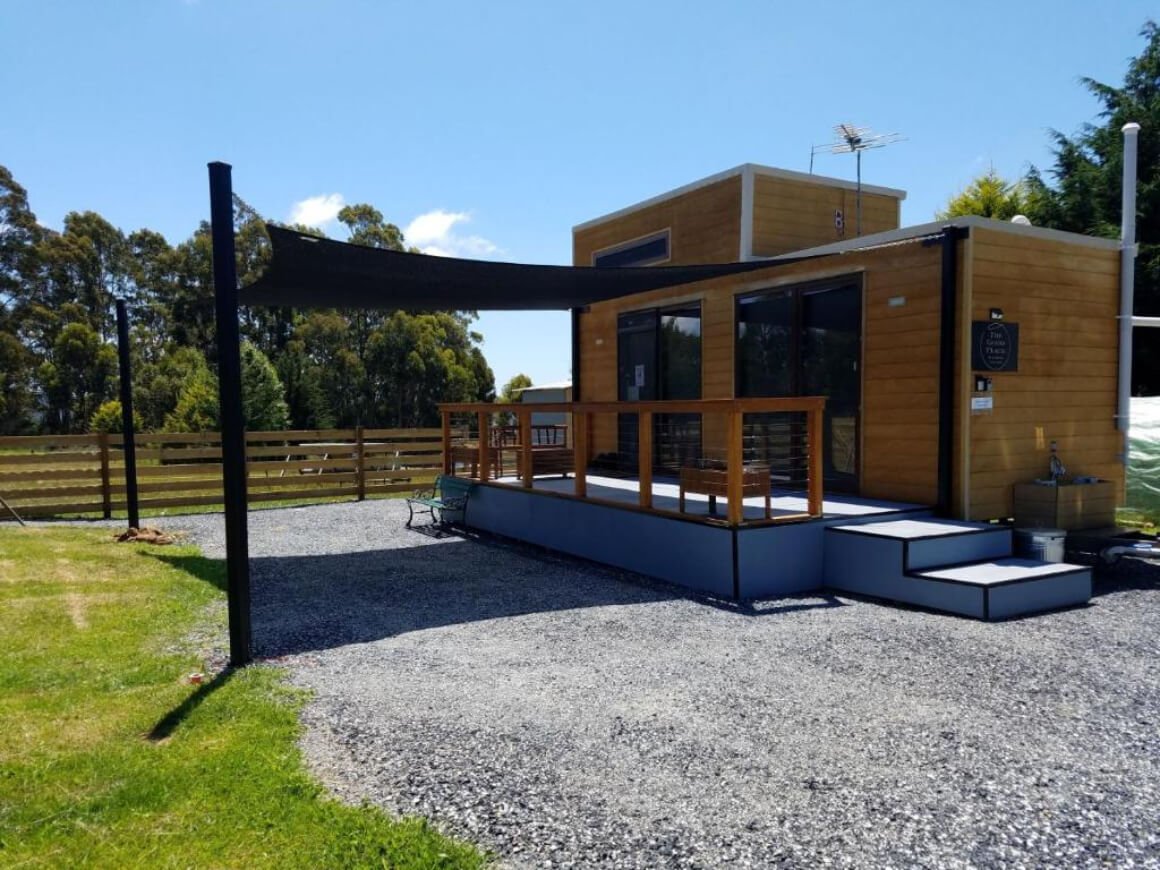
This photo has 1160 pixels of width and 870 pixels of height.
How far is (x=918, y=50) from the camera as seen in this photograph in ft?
26.9

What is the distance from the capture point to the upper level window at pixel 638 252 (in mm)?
9523

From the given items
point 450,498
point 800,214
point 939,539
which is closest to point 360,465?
point 450,498

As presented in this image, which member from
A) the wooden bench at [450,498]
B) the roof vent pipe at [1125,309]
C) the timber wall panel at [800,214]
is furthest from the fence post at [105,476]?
the roof vent pipe at [1125,309]

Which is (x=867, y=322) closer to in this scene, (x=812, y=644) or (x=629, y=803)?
(x=812, y=644)

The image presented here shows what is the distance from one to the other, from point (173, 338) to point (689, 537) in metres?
31.3

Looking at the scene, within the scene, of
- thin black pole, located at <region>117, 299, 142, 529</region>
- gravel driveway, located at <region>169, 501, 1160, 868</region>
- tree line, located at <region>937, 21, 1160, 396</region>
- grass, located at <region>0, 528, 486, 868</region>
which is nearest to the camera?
grass, located at <region>0, 528, 486, 868</region>

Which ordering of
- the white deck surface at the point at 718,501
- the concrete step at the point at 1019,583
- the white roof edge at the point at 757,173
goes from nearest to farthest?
1. the concrete step at the point at 1019,583
2. the white deck surface at the point at 718,501
3. the white roof edge at the point at 757,173

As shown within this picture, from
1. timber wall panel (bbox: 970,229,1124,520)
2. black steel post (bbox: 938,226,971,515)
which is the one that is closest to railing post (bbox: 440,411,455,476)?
black steel post (bbox: 938,226,971,515)

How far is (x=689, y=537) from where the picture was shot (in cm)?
588

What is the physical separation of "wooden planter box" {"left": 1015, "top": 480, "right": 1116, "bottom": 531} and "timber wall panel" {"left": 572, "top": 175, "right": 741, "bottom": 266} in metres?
3.82

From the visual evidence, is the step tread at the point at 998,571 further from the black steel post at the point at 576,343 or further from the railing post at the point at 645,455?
the black steel post at the point at 576,343

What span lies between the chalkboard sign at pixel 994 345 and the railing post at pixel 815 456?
4.92 feet

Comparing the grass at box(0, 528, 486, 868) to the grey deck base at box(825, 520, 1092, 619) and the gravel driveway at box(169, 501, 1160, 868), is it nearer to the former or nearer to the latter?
the gravel driveway at box(169, 501, 1160, 868)

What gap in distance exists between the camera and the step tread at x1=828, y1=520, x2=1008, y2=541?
18.0ft
